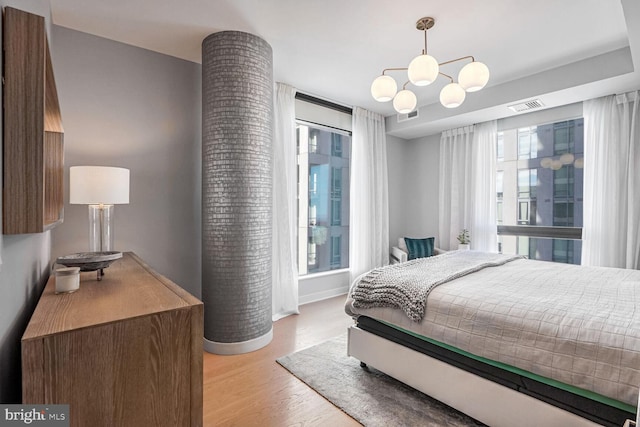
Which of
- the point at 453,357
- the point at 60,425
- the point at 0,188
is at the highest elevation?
the point at 0,188

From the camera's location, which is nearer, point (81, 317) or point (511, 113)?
point (81, 317)

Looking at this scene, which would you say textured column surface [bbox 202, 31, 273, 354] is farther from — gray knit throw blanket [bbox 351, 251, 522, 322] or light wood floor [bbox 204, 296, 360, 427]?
gray knit throw blanket [bbox 351, 251, 522, 322]

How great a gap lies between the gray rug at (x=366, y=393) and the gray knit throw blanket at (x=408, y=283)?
1.68ft

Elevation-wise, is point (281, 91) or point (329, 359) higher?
point (281, 91)

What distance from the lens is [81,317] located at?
103 centimetres

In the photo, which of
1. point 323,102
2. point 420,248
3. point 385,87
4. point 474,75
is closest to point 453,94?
point 474,75

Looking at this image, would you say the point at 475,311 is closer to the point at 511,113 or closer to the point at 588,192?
the point at 588,192

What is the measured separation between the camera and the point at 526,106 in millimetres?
3629

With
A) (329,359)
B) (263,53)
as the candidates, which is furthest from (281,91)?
(329,359)

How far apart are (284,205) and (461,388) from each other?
7.92 ft

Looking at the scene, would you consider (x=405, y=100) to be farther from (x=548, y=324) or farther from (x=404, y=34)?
(x=548, y=324)

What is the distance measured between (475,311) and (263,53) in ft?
8.36

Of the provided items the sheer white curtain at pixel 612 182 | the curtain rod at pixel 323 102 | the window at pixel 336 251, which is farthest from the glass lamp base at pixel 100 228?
the sheer white curtain at pixel 612 182

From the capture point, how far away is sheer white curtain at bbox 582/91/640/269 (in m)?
3.21
